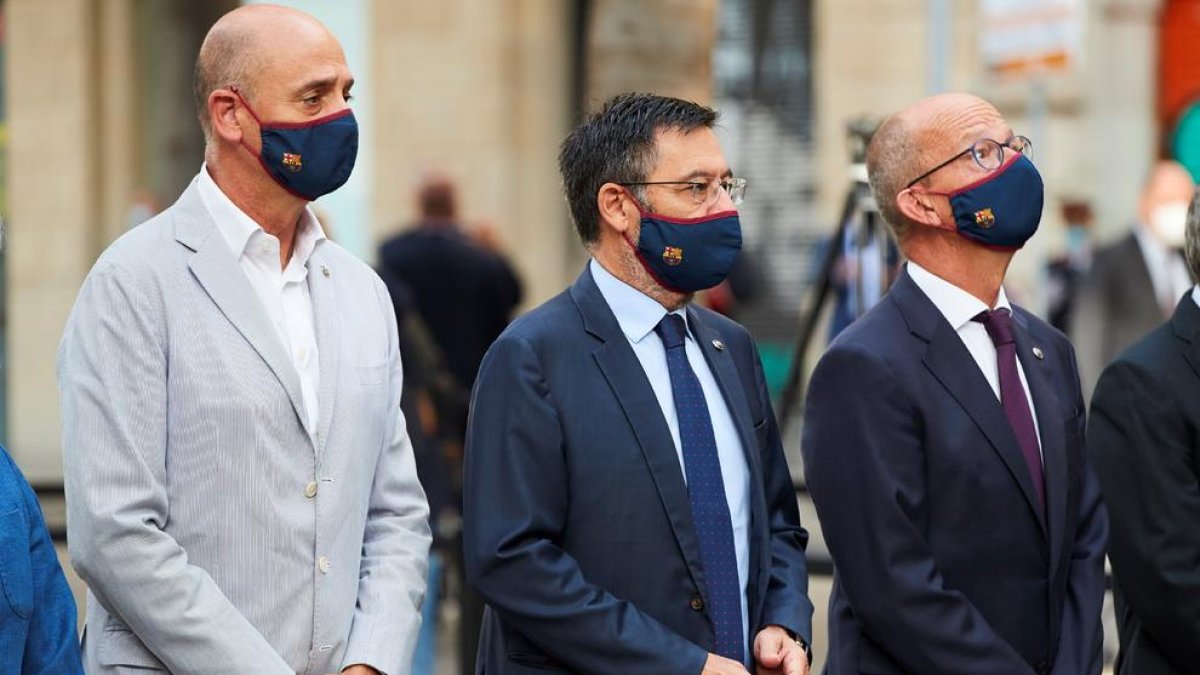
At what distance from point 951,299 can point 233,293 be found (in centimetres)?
157

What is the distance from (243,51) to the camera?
3963mm

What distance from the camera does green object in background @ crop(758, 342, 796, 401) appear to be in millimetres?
16530

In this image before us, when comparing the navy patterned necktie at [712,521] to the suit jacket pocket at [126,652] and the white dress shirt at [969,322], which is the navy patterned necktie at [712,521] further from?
the suit jacket pocket at [126,652]

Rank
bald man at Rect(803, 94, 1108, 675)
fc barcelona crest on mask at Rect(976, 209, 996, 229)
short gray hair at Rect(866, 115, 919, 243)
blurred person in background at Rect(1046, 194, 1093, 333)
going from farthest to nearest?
blurred person in background at Rect(1046, 194, 1093, 333) → short gray hair at Rect(866, 115, 919, 243) → fc barcelona crest on mask at Rect(976, 209, 996, 229) → bald man at Rect(803, 94, 1108, 675)

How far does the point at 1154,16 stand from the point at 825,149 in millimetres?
3022

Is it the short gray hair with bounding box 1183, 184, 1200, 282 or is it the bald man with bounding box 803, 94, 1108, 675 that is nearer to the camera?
the bald man with bounding box 803, 94, 1108, 675

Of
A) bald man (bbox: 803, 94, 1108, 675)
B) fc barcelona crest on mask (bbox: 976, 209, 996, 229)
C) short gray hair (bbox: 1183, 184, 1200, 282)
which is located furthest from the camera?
short gray hair (bbox: 1183, 184, 1200, 282)

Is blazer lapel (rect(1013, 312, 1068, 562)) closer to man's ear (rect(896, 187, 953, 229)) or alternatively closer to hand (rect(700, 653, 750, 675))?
man's ear (rect(896, 187, 953, 229))

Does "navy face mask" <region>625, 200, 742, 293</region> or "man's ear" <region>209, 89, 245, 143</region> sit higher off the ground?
"man's ear" <region>209, 89, 245, 143</region>

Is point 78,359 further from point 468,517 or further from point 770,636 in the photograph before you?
point 770,636

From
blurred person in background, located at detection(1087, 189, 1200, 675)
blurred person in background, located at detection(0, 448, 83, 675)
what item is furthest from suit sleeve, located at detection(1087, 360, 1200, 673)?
blurred person in background, located at detection(0, 448, 83, 675)

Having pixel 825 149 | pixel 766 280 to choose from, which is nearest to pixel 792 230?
pixel 766 280

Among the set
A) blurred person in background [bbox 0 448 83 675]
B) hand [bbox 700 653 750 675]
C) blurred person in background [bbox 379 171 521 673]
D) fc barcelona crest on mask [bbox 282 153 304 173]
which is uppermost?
→ fc barcelona crest on mask [bbox 282 153 304 173]

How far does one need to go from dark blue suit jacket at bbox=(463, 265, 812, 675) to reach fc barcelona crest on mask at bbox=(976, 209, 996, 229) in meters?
0.72
